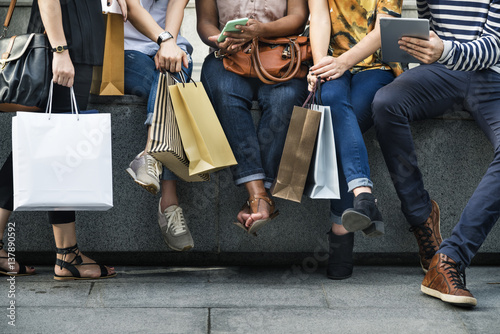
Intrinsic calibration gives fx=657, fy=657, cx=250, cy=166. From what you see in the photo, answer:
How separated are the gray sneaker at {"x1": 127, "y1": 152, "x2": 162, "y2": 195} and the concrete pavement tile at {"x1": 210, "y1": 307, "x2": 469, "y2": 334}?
0.73 meters

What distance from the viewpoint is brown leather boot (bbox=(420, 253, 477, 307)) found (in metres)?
3.19

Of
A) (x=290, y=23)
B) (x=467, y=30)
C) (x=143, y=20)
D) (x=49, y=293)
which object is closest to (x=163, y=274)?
(x=49, y=293)

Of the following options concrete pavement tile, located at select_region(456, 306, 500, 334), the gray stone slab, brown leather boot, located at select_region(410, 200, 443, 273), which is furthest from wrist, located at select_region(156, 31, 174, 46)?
concrete pavement tile, located at select_region(456, 306, 500, 334)

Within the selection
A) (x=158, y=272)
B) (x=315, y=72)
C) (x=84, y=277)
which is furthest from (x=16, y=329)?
(x=315, y=72)

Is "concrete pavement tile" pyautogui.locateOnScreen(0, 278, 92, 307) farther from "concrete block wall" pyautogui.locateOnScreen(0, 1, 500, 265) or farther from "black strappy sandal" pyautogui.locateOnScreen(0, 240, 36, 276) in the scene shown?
"concrete block wall" pyautogui.locateOnScreen(0, 1, 500, 265)

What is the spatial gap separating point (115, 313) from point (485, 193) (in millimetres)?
1954

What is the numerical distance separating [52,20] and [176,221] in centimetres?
127

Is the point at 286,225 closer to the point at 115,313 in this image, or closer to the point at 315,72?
the point at 315,72

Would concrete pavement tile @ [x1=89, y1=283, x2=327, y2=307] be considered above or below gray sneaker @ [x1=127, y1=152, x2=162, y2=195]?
below

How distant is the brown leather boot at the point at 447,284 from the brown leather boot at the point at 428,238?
43 centimetres

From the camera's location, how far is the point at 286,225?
13.3 feet

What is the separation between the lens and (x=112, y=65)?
375 cm

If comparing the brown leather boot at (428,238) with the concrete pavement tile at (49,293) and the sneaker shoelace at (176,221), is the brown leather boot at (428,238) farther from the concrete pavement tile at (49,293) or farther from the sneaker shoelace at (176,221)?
the concrete pavement tile at (49,293)

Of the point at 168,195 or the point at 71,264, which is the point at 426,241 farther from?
the point at 71,264
